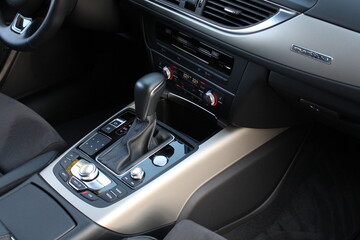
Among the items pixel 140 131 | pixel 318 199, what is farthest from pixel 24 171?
pixel 318 199

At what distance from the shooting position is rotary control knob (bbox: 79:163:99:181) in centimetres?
121

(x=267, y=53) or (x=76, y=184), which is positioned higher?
(x=267, y=53)

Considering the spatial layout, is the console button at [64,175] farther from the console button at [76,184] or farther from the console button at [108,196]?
the console button at [108,196]

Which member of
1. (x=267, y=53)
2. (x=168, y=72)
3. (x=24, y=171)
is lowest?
(x=24, y=171)

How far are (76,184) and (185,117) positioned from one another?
434mm

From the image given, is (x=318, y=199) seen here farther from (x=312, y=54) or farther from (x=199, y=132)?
(x=312, y=54)

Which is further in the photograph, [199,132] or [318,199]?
[318,199]

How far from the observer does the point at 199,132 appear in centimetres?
146

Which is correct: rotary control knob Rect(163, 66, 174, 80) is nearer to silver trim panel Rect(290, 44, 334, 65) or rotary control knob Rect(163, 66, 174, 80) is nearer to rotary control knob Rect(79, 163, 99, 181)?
rotary control knob Rect(79, 163, 99, 181)

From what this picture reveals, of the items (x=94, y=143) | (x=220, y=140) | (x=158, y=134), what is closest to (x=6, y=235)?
(x=94, y=143)

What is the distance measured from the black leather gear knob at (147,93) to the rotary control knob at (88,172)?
19 cm

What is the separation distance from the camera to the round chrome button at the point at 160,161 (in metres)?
1.24

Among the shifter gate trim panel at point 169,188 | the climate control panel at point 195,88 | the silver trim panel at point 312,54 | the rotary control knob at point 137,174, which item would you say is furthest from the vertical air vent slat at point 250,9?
the rotary control knob at point 137,174

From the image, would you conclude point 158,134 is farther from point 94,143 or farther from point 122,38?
point 122,38
